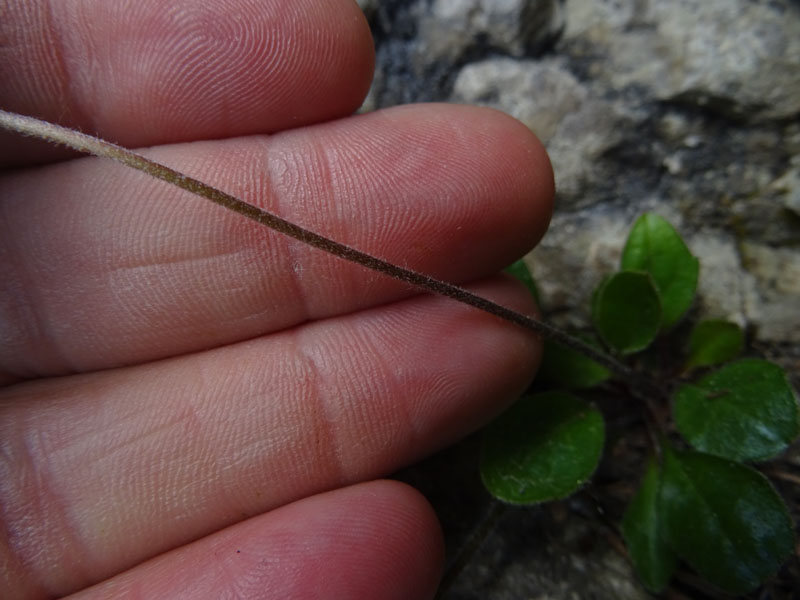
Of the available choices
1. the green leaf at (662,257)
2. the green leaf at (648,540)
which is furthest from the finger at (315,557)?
the green leaf at (662,257)

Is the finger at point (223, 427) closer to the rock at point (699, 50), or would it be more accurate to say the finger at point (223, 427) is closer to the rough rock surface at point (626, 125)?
the rough rock surface at point (626, 125)

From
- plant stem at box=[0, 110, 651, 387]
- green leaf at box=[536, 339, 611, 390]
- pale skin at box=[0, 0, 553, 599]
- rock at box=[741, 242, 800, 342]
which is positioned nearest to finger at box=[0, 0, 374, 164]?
pale skin at box=[0, 0, 553, 599]

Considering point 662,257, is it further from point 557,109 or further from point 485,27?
point 485,27

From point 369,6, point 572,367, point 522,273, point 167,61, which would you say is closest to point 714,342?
point 572,367

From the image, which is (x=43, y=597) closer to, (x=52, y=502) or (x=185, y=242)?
(x=52, y=502)

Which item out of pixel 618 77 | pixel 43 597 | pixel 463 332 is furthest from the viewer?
pixel 618 77

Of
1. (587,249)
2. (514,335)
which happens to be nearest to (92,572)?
(514,335)
